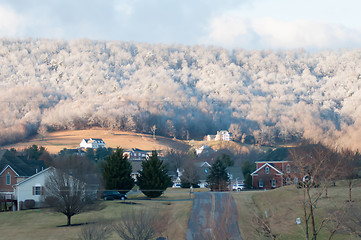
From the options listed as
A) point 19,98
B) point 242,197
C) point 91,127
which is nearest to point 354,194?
point 242,197

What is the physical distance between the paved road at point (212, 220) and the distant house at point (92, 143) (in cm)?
8828

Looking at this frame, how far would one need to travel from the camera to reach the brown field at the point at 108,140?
138 m

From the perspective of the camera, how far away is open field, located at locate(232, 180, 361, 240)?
33.3 metres

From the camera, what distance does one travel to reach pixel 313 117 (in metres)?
183

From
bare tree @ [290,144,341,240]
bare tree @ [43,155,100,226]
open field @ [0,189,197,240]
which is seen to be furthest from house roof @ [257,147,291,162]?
bare tree @ [43,155,100,226]

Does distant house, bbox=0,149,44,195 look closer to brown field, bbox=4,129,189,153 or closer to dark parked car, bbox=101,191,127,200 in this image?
dark parked car, bbox=101,191,127,200

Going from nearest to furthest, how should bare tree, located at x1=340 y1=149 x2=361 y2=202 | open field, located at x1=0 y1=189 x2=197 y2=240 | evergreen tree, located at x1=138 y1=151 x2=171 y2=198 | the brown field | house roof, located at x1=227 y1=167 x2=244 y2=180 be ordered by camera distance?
1. open field, located at x1=0 y1=189 x2=197 y2=240
2. bare tree, located at x1=340 y1=149 x2=361 y2=202
3. evergreen tree, located at x1=138 y1=151 x2=171 y2=198
4. house roof, located at x1=227 y1=167 x2=244 y2=180
5. the brown field

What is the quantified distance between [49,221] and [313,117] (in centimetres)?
15354

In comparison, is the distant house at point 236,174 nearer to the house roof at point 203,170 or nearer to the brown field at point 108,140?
the house roof at point 203,170

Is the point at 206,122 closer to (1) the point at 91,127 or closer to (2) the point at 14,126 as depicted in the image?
(1) the point at 91,127

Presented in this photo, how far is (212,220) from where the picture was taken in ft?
95.4

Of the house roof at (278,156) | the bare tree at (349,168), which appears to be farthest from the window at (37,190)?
the house roof at (278,156)

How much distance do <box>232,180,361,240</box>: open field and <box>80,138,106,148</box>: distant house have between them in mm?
88481

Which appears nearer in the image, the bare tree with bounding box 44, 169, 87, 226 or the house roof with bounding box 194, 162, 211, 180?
the bare tree with bounding box 44, 169, 87, 226
